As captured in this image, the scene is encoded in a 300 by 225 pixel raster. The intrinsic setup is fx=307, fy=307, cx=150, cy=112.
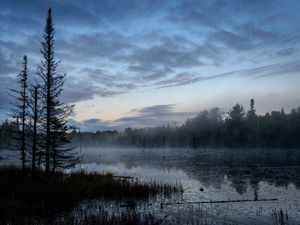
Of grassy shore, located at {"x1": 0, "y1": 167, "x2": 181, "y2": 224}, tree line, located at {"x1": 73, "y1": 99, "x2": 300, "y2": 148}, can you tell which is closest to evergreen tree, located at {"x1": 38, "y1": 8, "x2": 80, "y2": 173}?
grassy shore, located at {"x1": 0, "y1": 167, "x2": 181, "y2": 224}

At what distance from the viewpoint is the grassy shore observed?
603 inches

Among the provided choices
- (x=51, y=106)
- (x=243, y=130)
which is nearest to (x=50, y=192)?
(x=51, y=106)

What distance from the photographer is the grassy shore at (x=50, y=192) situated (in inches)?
603

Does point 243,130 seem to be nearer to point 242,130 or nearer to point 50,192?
point 242,130

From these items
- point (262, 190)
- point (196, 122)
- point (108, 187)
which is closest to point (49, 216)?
point (108, 187)

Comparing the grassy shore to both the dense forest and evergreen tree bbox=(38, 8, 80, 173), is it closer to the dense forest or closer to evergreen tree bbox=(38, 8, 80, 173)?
evergreen tree bbox=(38, 8, 80, 173)

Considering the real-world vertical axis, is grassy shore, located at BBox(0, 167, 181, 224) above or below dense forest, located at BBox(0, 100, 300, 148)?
below

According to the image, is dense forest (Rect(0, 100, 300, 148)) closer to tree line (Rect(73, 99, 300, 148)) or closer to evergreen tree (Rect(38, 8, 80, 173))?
tree line (Rect(73, 99, 300, 148))

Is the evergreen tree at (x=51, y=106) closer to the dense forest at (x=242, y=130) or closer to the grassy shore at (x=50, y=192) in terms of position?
the grassy shore at (x=50, y=192)

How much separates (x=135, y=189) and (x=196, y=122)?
12959 cm

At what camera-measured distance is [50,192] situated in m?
19.7

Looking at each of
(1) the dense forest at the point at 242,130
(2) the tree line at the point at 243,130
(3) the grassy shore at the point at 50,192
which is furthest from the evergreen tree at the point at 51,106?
(2) the tree line at the point at 243,130

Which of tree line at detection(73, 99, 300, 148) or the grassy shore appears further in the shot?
tree line at detection(73, 99, 300, 148)

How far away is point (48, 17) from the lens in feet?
92.8
